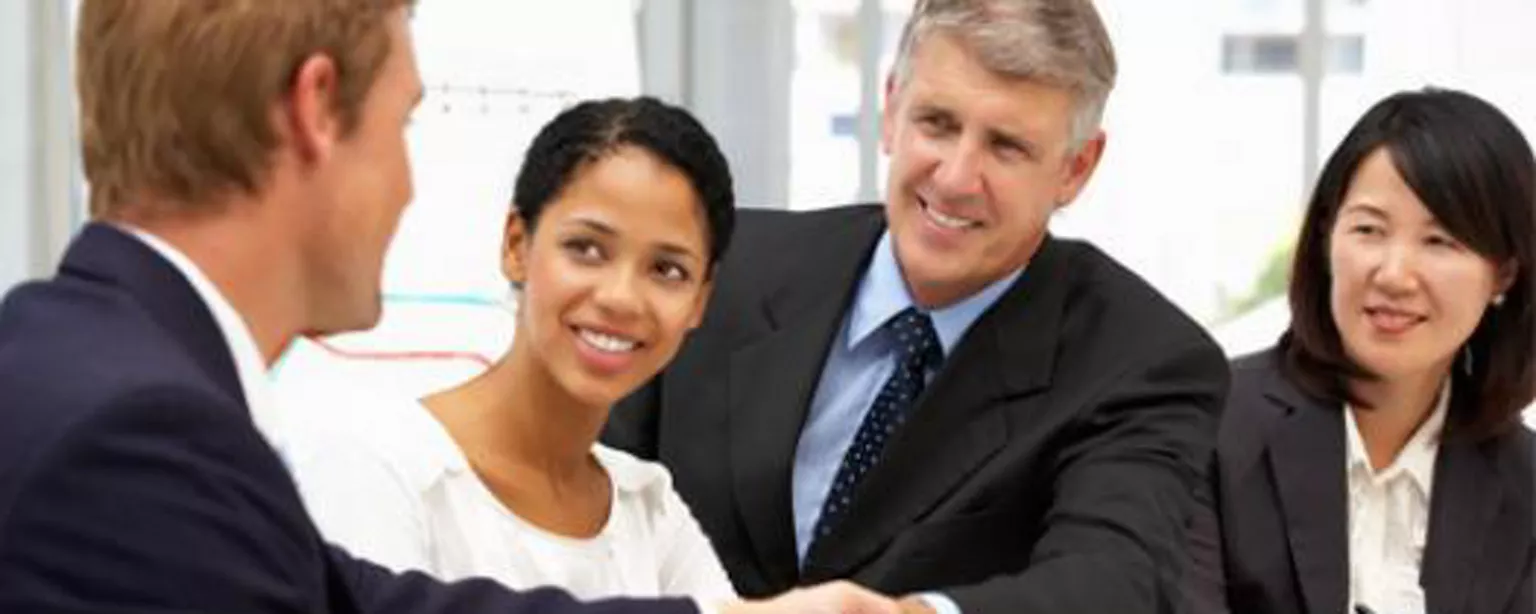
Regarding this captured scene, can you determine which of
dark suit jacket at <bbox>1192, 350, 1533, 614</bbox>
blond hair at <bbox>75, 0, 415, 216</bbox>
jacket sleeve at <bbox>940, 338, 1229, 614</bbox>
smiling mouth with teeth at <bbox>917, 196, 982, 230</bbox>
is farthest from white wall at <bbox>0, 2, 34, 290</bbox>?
blond hair at <bbox>75, 0, 415, 216</bbox>

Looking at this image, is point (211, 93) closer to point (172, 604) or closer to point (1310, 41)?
point (172, 604)

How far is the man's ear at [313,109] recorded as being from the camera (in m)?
1.09

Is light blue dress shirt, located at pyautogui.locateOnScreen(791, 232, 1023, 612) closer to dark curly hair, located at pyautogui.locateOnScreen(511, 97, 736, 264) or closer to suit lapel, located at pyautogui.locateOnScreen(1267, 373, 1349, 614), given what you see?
dark curly hair, located at pyautogui.locateOnScreen(511, 97, 736, 264)

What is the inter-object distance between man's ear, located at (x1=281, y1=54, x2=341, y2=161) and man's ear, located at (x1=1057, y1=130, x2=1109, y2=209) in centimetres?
102

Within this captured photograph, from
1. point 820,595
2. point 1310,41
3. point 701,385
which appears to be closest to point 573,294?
point 820,595

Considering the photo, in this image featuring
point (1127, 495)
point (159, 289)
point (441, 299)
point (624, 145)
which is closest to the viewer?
point (159, 289)

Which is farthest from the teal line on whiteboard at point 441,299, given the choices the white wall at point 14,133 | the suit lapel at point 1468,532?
Result: the suit lapel at point 1468,532

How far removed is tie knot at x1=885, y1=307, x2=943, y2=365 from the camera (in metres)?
2.04

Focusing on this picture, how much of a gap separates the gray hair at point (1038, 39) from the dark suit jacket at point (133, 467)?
1.00 meters

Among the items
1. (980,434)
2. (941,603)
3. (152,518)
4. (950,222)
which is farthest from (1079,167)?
(152,518)

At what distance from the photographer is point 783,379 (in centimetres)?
203

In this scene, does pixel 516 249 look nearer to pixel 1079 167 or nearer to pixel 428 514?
pixel 428 514

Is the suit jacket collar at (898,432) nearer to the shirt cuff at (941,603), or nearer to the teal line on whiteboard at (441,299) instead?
the shirt cuff at (941,603)

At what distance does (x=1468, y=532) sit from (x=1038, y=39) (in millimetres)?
957
